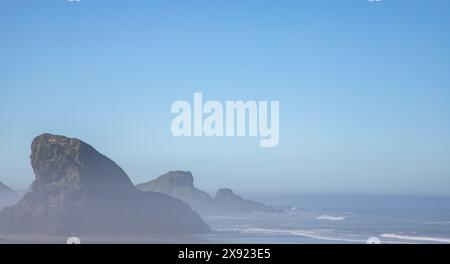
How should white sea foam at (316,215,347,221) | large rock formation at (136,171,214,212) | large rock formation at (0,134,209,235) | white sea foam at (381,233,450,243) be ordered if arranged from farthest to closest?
white sea foam at (316,215,347,221) < large rock formation at (0,134,209,235) < large rock formation at (136,171,214,212) < white sea foam at (381,233,450,243)

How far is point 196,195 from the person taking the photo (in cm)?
822

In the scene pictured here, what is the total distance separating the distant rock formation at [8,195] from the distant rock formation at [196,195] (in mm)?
1130

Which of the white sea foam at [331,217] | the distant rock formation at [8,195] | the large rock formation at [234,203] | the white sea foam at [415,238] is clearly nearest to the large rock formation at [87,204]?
the distant rock formation at [8,195]

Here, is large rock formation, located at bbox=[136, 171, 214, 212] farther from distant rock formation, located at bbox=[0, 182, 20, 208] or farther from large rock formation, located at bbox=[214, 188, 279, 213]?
distant rock formation, located at bbox=[0, 182, 20, 208]

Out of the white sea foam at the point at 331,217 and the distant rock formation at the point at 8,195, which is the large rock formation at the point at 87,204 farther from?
the white sea foam at the point at 331,217

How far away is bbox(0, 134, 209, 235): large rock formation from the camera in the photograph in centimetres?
818

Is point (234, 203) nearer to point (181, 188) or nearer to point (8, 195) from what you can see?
point (181, 188)

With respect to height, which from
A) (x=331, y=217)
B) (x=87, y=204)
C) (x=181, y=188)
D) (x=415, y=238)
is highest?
(x=181, y=188)

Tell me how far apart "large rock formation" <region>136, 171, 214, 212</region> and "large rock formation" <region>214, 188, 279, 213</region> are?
10 cm

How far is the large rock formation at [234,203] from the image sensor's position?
818 cm

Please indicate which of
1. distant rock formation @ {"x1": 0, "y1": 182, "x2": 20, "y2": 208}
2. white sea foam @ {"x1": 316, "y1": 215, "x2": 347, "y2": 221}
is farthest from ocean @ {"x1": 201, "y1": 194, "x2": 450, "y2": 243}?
distant rock formation @ {"x1": 0, "y1": 182, "x2": 20, "y2": 208}

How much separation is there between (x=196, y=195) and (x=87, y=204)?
3.28 feet

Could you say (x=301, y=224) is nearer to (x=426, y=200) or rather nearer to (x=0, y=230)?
(x=426, y=200)

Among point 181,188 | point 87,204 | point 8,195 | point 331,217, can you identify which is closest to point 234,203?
point 181,188
